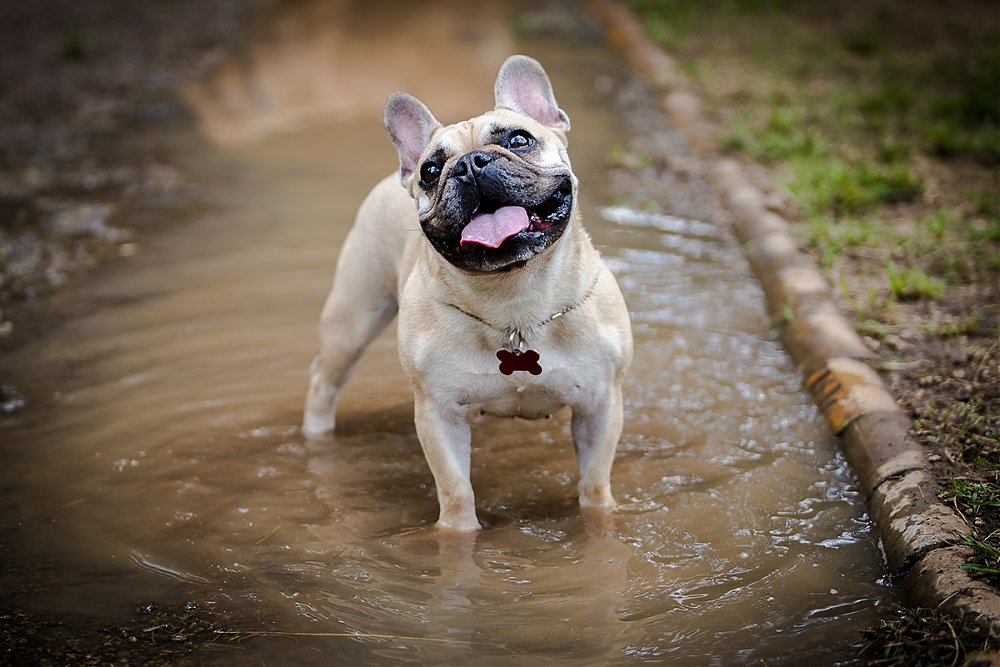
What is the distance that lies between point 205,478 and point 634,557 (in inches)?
76.6

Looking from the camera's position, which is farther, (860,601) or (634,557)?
(634,557)

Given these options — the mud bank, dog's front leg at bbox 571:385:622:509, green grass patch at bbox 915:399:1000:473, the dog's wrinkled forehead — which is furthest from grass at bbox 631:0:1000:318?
the mud bank

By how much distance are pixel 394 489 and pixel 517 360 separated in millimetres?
1107

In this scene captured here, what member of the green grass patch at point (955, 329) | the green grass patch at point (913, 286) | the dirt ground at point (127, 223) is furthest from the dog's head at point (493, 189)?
the green grass patch at point (913, 286)

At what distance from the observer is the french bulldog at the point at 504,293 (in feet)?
11.7

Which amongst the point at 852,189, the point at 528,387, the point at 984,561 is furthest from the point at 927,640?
the point at 852,189

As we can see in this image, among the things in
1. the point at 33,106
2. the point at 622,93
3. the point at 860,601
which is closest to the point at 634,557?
the point at 860,601

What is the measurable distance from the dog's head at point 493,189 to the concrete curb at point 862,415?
1.60m

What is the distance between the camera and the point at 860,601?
11.5 feet

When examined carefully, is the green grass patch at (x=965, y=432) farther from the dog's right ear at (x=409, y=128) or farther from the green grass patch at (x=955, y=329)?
the dog's right ear at (x=409, y=128)

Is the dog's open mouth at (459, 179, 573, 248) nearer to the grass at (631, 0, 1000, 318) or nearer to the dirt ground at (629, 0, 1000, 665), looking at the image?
the dirt ground at (629, 0, 1000, 665)

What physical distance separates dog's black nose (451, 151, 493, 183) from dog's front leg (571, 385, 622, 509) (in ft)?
3.31

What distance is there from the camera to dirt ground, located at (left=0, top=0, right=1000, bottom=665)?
356cm

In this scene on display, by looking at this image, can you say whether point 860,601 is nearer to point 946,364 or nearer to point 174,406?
point 946,364
